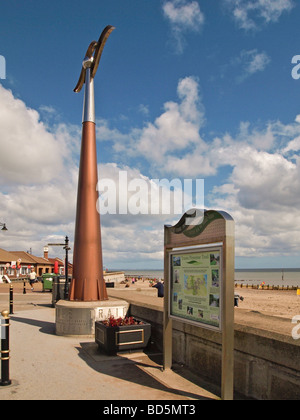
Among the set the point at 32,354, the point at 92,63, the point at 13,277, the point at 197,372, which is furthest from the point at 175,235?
the point at 13,277

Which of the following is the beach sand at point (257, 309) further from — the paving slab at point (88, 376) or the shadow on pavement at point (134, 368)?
the shadow on pavement at point (134, 368)

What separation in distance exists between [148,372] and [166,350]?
52cm

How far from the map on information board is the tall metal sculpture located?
17.0 ft

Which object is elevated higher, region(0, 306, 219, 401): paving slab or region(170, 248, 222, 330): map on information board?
region(170, 248, 222, 330): map on information board

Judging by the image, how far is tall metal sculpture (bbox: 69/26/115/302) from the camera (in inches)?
438

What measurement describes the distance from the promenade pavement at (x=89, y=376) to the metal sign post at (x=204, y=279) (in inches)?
26.2

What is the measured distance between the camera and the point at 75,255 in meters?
11.4

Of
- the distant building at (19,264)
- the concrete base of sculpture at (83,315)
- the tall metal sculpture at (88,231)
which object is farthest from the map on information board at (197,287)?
the distant building at (19,264)

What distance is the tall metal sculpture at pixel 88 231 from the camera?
11.1m

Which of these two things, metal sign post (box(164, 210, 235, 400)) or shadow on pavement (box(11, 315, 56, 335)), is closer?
metal sign post (box(164, 210, 235, 400))

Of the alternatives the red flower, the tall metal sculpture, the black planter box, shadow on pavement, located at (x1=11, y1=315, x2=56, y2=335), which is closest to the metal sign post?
the black planter box

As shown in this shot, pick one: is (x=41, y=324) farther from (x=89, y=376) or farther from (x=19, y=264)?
(x=19, y=264)

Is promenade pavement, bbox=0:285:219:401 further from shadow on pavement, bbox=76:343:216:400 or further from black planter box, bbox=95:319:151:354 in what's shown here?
black planter box, bbox=95:319:151:354
